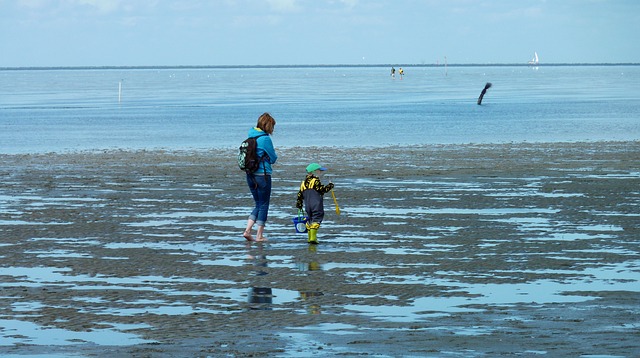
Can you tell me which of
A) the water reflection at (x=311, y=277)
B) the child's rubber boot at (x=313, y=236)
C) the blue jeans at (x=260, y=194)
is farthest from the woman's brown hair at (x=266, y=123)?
the water reflection at (x=311, y=277)

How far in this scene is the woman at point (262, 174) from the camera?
1559cm

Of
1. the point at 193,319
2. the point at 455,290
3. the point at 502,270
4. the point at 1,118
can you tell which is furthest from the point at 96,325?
the point at 1,118

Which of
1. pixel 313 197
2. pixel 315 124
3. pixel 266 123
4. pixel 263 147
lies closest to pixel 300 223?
pixel 313 197

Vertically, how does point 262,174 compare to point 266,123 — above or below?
below

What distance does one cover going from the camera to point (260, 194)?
1584 cm

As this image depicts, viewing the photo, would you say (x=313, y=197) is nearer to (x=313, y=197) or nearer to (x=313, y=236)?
(x=313, y=197)

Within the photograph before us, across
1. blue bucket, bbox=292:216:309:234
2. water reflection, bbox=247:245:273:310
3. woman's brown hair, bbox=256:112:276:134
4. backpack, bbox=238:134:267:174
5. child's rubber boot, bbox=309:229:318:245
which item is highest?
woman's brown hair, bbox=256:112:276:134

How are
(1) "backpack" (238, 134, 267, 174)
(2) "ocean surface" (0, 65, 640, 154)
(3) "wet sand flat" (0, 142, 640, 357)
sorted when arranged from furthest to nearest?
(2) "ocean surface" (0, 65, 640, 154)
(1) "backpack" (238, 134, 267, 174)
(3) "wet sand flat" (0, 142, 640, 357)

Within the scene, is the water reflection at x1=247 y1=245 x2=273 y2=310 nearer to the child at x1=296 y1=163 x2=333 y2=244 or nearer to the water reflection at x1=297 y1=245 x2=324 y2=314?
the water reflection at x1=297 y1=245 x2=324 y2=314

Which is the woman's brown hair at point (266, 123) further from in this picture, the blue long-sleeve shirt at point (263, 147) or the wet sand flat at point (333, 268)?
the wet sand flat at point (333, 268)

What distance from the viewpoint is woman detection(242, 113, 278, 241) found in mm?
15586

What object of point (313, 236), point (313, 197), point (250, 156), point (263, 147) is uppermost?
point (263, 147)

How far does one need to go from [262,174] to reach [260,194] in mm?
291

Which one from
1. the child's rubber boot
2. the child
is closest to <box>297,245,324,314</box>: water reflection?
the child's rubber boot
